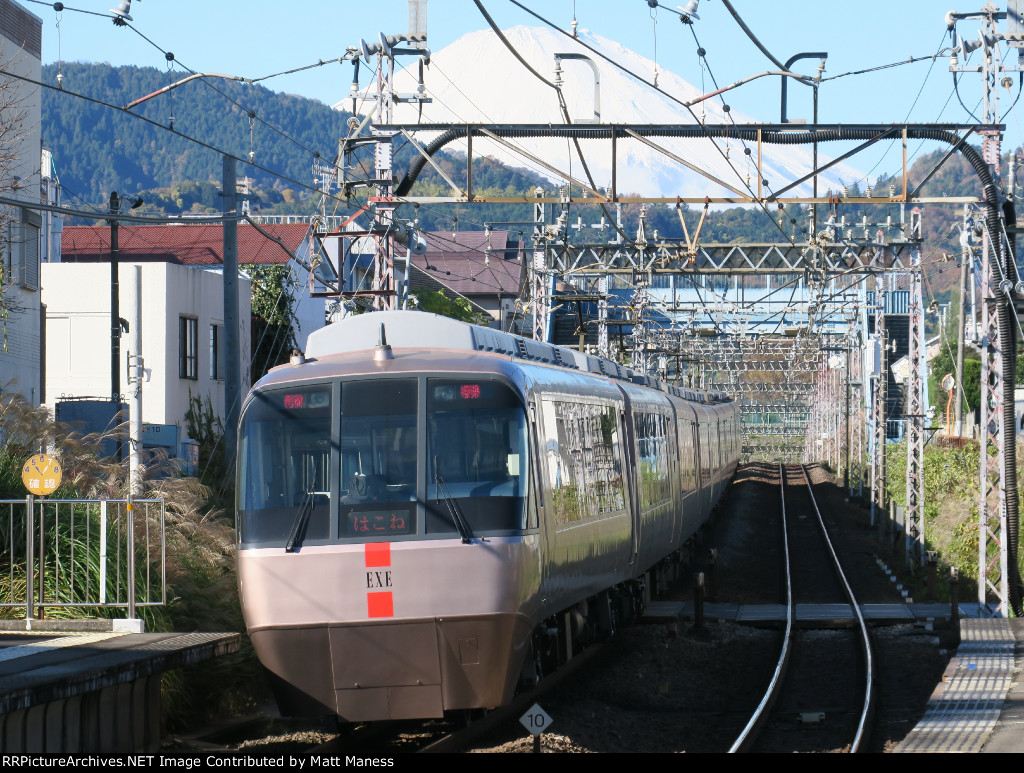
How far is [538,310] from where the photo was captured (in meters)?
27.5

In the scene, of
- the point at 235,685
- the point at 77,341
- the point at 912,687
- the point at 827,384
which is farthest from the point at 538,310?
the point at 827,384

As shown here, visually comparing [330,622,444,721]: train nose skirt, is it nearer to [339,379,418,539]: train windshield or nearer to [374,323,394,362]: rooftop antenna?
[339,379,418,539]: train windshield

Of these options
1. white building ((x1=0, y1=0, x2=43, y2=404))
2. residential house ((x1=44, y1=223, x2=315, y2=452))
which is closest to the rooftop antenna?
white building ((x1=0, y1=0, x2=43, y2=404))

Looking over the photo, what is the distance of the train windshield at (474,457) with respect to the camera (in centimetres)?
916

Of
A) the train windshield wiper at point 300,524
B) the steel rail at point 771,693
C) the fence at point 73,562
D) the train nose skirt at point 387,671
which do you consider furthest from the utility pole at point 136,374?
the steel rail at point 771,693

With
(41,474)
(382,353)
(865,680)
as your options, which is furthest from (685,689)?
(41,474)

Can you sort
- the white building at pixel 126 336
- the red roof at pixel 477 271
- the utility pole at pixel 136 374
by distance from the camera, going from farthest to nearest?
the red roof at pixel 477 271
the white building at pixel 126 336
the utility pole at pixel 136 374

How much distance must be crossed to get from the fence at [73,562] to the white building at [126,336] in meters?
17.8

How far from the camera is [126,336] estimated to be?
93.5 feet

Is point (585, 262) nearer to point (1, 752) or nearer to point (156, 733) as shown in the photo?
point (156, 733)

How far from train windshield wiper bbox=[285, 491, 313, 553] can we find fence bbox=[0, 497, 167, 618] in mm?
1523

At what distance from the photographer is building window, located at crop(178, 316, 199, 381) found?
30.0m

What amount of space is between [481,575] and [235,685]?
337 centimetres

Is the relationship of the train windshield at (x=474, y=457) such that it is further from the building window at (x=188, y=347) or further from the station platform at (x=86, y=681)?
the building window at (x=188, y=347)
